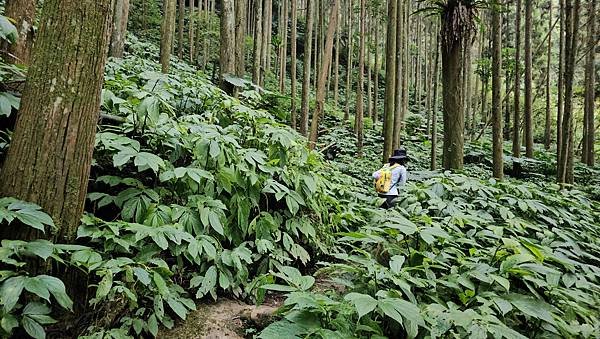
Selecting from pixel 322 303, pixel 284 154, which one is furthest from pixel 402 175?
pixel 322 303

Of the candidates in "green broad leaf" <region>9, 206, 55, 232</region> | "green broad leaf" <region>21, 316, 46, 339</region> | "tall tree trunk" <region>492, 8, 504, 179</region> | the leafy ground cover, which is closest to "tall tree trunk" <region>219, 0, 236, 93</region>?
the leafy ground cover

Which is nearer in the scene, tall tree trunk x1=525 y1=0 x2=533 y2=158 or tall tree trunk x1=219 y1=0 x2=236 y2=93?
tall tree trunk x1=219 y1=0 x2=236 y2=93

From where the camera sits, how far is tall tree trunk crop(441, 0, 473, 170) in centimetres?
714

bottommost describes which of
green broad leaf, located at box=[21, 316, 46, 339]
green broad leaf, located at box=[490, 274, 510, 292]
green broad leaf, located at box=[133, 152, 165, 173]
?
green broad leaf, located at box=[21, 316, 46, 339]

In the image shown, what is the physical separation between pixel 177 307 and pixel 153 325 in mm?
181

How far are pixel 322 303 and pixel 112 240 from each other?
1.44m

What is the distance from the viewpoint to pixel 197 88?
4.94 m

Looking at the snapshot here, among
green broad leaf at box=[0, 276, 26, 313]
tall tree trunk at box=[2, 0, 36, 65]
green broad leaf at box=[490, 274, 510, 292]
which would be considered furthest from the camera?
tall tree trunk at box=[2, 0, 36, 65]

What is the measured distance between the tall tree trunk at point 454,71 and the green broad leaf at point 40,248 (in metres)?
7.31

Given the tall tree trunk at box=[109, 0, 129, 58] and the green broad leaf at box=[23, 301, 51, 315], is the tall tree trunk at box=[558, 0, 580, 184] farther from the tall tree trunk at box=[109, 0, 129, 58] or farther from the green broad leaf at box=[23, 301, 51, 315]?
the tall tree trunk at box=[109, 0, 129, 58]

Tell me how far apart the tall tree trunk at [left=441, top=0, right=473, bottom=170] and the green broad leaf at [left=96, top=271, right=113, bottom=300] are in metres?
7.11

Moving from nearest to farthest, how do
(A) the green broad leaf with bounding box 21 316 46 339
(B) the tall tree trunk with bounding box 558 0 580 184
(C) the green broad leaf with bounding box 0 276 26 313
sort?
(C) the green broad leaf with bounding box 0 276 26 313 → (A) the green broad leaf with bounding box 21 316 46 339 → (B) the tall tree trunk with bounding box 558 0 580 184

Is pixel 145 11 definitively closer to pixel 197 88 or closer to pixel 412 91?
pixel 197 88

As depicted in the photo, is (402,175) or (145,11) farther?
(145,11)
